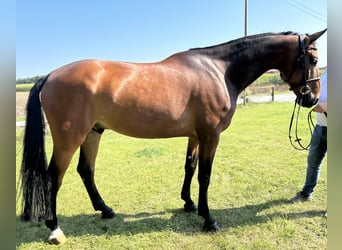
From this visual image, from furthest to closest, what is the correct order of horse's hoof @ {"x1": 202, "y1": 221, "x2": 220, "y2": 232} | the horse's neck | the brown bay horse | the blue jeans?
1. the blue jeans
2. the horse's neck
3. horse's hoof @ {"x1": 202, "y1": 221, "x2": 220, "y2": 232}
4. the brown bay horse

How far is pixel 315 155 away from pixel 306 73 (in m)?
0.90

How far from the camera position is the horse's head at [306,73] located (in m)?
2.43

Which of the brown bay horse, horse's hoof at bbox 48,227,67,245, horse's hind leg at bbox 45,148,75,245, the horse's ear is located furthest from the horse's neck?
horse's hoof at bbox 48,227,67,245

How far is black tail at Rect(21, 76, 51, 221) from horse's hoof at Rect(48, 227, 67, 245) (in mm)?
164

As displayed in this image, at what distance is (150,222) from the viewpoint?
102 inches

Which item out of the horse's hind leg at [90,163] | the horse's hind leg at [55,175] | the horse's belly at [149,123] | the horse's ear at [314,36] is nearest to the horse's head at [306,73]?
the horse's ear at [314,36]

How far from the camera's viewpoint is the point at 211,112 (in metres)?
2.42

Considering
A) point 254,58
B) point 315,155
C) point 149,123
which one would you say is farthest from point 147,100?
point 315,155

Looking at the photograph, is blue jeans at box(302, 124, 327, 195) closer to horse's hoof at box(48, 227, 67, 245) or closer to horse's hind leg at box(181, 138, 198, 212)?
horse's hind leg at box(181, 138, 198, 212)

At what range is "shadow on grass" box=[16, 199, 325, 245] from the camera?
7.96 feet

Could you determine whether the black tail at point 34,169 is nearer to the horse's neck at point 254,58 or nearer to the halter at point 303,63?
the horse's neck at point 254,58

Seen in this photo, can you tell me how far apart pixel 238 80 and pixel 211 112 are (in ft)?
1.57

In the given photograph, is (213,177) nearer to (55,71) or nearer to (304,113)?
(55,71)

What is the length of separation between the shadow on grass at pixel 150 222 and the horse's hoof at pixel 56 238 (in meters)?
0.11
